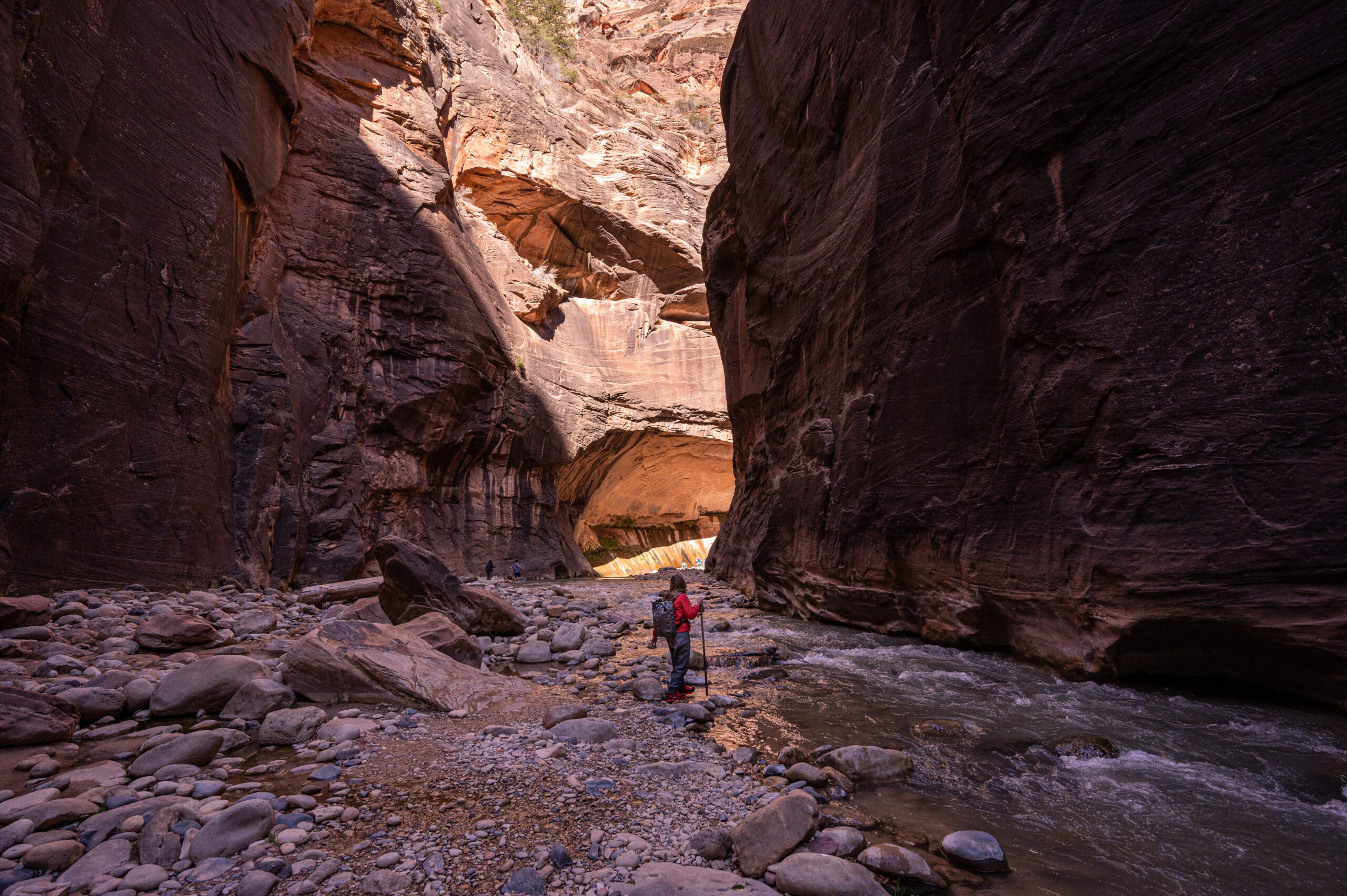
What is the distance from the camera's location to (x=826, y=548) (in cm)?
1101

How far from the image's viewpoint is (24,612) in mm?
5828

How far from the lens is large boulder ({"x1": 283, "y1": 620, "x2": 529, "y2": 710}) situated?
16.6ft

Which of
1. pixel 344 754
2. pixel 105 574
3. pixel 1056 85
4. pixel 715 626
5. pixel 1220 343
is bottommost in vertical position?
pixel 715 626

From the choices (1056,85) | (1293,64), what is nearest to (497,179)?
(1056,85)

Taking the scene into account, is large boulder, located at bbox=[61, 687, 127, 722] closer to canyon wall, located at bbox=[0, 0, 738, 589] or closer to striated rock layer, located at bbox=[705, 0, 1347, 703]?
canyon wall, located at bbox=[0, 0, 738, 589]

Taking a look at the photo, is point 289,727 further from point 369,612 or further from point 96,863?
point 369,612

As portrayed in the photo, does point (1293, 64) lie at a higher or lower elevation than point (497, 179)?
lower

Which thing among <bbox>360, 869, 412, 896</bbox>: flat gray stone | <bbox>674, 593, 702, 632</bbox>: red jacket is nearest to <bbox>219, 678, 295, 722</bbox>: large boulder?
<bbox>360, 869, 412, 896</bbox>: flat gray stone

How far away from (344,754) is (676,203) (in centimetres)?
3096

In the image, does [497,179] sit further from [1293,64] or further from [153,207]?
[1293,64]

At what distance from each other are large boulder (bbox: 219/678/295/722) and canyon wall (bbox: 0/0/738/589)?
5284 mm

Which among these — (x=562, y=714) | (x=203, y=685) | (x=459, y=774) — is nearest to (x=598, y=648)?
(x=562, y=714)

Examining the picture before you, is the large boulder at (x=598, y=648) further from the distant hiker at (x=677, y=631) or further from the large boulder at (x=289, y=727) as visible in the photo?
the large boulder at (x=289, y=727)

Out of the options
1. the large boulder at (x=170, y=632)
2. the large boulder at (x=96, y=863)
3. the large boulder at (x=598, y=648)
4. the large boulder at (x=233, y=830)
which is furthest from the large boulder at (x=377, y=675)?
the large boulder at (x=96, y=863)
